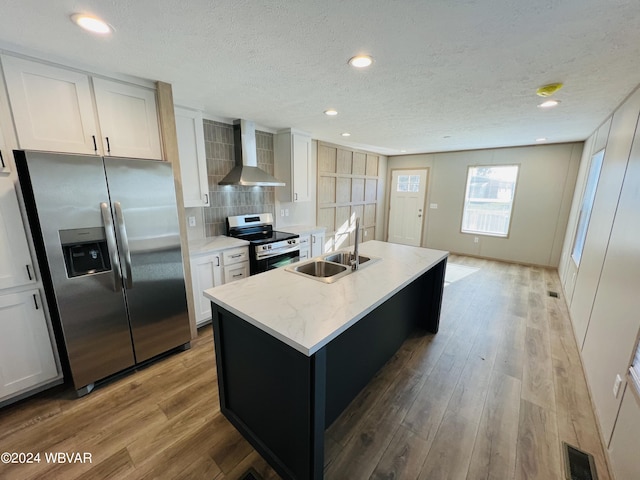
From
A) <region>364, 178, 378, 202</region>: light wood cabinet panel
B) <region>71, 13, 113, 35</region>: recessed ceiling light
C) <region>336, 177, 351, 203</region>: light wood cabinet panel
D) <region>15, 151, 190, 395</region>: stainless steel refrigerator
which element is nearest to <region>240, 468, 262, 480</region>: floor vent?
<region>15, 151, 190, 395</region>: stainless steel refrigerator

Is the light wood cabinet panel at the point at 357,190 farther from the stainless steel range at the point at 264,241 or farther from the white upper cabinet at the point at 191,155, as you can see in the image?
the white upper cabinet at the point at 191,155

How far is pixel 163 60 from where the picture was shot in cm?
173

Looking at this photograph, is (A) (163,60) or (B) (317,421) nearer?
(B) (317,421)

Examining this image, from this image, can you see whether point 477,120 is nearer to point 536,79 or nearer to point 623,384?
point 536,79

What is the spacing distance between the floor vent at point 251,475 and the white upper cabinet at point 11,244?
191 centimetres

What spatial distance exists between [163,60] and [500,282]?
517 cm

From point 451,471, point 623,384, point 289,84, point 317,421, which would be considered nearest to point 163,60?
point 289,84

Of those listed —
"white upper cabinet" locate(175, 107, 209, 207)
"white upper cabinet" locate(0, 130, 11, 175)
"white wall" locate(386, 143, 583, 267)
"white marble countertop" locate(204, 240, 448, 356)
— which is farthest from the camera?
"white wall" locate(386, 143, 583, 267)

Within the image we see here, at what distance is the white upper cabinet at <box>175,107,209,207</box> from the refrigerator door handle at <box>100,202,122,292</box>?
84 centimetres

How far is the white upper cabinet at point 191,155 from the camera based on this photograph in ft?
8.64

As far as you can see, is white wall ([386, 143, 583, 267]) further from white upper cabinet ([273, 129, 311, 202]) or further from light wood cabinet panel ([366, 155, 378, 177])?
white upper cabinet ([273, 129, 311, 202])

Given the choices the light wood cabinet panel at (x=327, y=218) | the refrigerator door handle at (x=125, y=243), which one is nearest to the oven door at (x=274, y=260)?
the refrigerator door handle at (x=125, y=243)

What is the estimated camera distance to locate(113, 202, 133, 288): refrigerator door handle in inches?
74.2

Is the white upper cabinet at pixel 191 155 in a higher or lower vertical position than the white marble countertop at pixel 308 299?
higher
